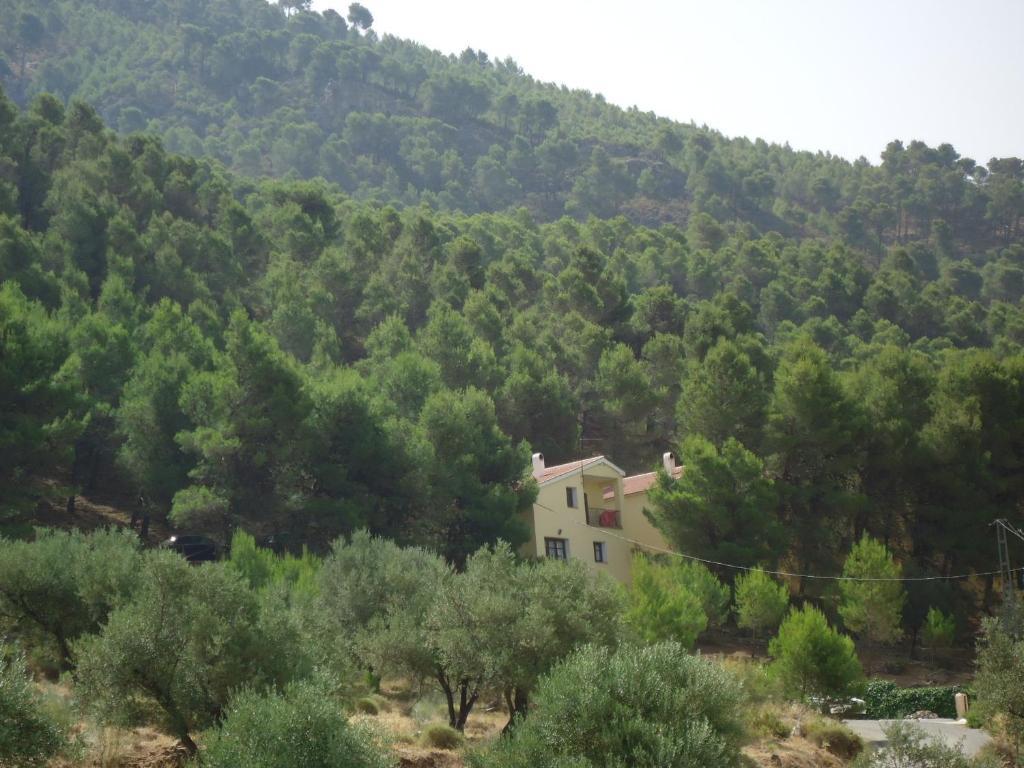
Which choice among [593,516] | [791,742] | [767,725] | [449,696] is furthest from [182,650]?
[593,516]

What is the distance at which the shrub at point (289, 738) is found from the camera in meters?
16.7

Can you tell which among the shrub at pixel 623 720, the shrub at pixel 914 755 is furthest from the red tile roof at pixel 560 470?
the shrub at pixel 623 720

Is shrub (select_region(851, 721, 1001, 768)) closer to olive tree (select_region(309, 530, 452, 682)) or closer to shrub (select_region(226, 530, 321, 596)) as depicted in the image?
olive tree (select_region(309, 530, 452, 682))

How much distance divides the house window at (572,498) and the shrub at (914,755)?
82.1 ft

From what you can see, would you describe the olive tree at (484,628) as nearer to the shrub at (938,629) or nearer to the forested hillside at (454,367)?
the forested hillside at (454,367)

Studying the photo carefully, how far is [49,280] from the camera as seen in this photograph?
5034 cm

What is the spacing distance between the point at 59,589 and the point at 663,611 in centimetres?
1809

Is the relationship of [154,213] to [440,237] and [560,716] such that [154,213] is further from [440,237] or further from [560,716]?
[560,716]

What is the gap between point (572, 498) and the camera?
47.3 meters

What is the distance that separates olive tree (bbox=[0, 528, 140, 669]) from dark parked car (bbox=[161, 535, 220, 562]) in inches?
474

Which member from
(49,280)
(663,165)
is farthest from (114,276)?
(663,165)

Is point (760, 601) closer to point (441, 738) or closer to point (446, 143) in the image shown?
point (441, 738)

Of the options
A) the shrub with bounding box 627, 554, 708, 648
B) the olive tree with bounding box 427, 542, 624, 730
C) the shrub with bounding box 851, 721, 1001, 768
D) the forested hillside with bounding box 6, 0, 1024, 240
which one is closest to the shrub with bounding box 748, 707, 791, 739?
the shrub with bounding box 627, 554, 708, 648

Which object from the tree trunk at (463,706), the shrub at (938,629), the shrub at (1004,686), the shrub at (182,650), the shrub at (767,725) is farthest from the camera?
the shrub at (938,629)
